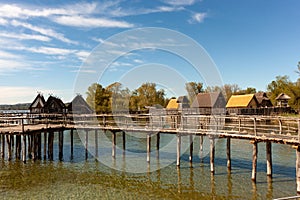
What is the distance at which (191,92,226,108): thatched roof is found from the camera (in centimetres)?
5378

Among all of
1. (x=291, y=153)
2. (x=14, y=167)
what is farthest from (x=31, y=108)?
(x=291, y=153)

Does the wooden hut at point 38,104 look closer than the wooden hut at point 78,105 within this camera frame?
Yes

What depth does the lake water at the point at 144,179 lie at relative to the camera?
13.5 metres

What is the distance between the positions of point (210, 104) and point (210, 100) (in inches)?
32.5

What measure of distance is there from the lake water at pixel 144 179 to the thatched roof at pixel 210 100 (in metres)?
32.0

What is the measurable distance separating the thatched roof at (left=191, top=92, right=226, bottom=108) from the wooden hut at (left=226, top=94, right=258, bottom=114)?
1947mm

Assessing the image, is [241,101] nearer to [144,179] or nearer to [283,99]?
[283,99]

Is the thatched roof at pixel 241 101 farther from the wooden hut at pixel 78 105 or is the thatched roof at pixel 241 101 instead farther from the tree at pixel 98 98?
the wooden hut at pixel 78 105

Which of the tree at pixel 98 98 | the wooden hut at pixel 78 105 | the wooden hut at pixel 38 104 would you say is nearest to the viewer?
the wooden hut at pixel 38 104

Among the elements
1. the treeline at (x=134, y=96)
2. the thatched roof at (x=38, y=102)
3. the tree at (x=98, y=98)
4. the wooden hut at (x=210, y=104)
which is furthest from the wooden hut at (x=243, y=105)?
the thatched roof at (x=38, y=102)

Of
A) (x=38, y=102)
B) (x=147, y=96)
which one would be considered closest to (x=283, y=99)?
(x=147, y=96)

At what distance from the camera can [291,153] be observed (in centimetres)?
2233

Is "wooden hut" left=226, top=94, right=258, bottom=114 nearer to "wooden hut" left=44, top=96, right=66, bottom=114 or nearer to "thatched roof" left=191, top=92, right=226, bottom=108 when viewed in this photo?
"thatched roof" left=191, top=92, right=226, bottom=108

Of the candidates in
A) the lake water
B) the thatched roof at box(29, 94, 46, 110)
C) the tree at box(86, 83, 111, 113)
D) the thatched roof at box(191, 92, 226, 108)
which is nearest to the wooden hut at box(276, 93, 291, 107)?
the thatched roof at box(191, 92, 226, 108)
